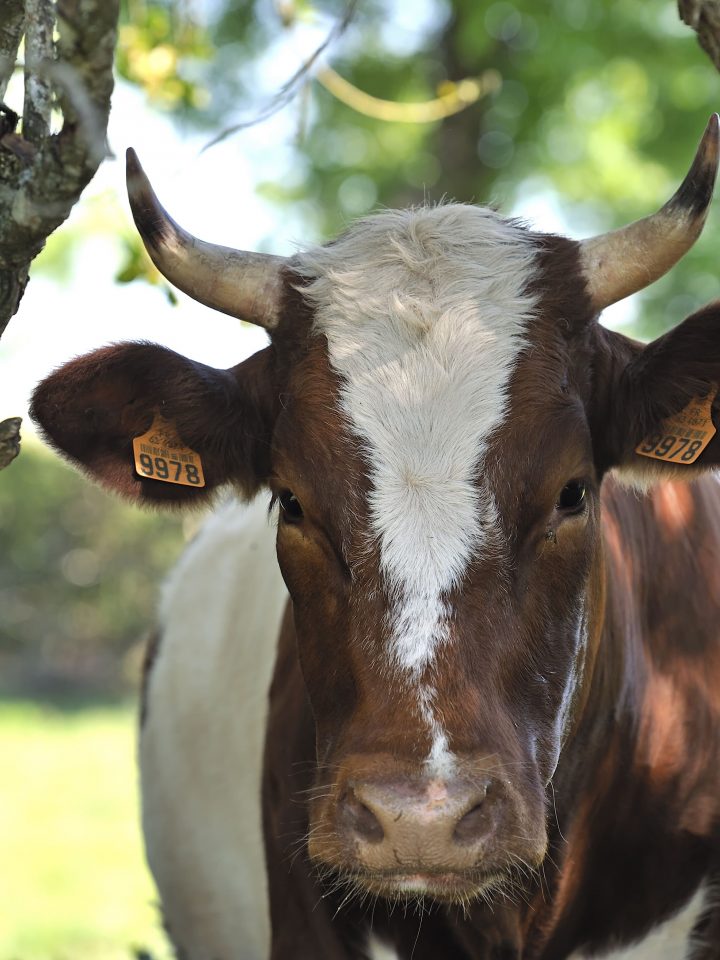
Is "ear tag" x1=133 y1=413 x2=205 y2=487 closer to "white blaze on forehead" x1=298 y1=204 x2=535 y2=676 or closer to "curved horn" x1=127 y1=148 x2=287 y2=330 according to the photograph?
"curved horn" x1=127 y1=148 x2=287 y2=330

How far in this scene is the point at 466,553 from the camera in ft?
9.28

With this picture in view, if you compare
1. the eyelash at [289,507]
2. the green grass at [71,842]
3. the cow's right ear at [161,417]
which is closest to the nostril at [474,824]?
the eyelash at [289,507]

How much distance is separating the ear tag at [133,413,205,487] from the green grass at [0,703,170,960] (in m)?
2.79

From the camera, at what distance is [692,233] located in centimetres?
313

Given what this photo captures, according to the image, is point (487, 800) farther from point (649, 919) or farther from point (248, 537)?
point (248, 537)

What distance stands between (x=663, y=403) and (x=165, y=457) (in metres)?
1.28

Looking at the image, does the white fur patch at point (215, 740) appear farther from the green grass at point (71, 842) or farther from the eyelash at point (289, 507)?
the eyelash at point (289, 507)

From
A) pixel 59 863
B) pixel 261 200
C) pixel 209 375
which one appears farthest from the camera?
pixel 261 200

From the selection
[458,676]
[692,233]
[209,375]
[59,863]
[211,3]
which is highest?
[211,3]

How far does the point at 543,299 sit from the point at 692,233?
378mm

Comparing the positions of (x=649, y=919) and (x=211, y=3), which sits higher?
(x=211, y=3)

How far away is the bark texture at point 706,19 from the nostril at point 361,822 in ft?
7.71

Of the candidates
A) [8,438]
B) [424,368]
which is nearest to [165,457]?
[8,438]

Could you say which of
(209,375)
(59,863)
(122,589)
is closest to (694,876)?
(209,375)
